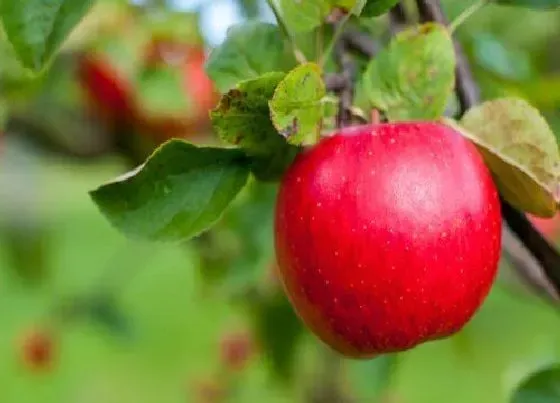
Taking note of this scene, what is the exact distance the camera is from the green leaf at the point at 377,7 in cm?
68

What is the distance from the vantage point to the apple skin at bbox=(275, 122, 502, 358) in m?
0.63

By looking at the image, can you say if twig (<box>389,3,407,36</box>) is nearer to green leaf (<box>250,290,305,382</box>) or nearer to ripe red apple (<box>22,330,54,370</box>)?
green leaf (<box>250,290,305,382</box>)

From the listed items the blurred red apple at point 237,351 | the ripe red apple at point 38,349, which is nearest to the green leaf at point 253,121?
the blurred red apple at point 237,351

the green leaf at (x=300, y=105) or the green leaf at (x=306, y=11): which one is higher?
the green leaf at (x=306, y=11)

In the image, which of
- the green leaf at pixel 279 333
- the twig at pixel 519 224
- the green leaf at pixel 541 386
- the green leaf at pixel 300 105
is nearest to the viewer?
the green leaf at pixel 300 105

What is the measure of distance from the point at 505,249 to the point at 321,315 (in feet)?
1.44

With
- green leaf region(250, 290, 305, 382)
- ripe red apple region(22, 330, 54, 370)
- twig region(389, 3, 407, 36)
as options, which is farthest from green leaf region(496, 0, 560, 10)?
ripe red apple region(22, 330, 54, 370)

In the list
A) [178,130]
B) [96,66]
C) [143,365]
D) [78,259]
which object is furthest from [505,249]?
[78,259]

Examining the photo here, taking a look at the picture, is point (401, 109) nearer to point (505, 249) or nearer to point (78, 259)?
point (505, 249)

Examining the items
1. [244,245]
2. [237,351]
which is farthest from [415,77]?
[237,351]

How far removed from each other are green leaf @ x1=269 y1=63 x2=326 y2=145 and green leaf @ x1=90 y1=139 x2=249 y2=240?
58mm

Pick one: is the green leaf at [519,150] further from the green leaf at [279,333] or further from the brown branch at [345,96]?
the green leaf at [279,333]

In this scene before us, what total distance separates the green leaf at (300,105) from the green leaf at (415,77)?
0.05 metres

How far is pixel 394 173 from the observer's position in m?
0.64
